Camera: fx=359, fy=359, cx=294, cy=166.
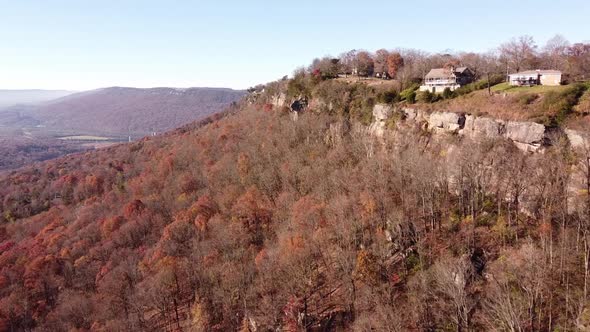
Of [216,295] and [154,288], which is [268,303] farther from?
[154,288]

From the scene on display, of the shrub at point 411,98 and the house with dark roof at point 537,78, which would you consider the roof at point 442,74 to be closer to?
the shrub at point 411,98

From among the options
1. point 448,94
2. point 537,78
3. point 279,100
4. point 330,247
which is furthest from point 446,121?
point 279,100

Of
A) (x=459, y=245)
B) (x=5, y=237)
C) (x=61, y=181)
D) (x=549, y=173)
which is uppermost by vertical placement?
(x=549, y=173)

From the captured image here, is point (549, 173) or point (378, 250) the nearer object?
point (549, 173)

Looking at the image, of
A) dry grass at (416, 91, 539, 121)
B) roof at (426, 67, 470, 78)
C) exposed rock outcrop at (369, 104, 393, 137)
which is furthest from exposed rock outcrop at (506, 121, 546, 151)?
roof at (426, 67, 470, 78)

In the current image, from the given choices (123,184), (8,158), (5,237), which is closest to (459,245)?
(123,184)

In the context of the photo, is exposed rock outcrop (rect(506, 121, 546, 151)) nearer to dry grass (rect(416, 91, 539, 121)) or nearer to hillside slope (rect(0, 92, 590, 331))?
hillside slope (rect(0, 92, 590, 331))
